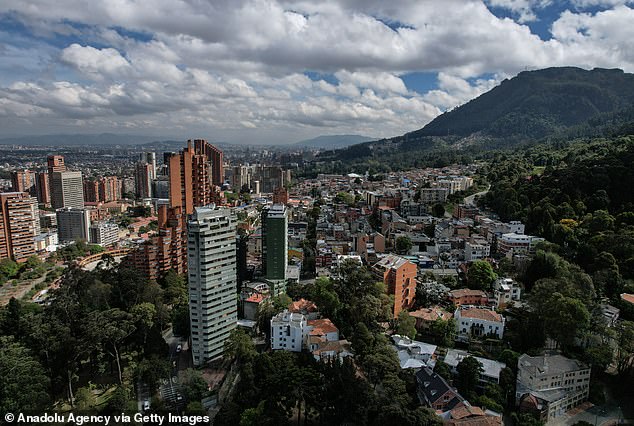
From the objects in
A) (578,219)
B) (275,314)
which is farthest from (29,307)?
(578,219)

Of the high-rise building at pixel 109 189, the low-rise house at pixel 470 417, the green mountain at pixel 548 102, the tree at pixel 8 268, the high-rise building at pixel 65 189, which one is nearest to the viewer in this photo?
the low-rise house at pixel 470 417

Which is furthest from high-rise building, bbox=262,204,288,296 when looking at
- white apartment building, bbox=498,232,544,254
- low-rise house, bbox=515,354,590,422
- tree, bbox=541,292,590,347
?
white apartment building, bbox=498,232,544,254

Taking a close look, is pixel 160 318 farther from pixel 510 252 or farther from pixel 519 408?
pixel 510 252

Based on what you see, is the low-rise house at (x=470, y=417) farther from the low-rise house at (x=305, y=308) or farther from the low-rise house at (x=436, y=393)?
the low-rise house at (x=305, y=308)

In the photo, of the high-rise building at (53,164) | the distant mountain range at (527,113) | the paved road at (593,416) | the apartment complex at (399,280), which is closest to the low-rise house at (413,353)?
the apartment complex at (399,280)

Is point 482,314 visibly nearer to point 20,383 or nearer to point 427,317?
point 427,317

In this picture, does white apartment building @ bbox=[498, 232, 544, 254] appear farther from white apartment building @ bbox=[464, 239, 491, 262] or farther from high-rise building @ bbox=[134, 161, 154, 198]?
high-rise building @ bbox=[134, 161, 154, 198]
